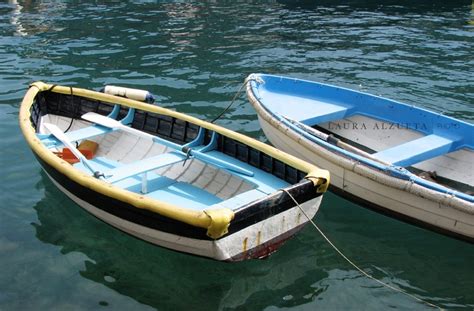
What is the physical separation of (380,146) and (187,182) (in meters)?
3.60

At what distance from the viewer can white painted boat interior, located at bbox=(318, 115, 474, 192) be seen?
336 inches

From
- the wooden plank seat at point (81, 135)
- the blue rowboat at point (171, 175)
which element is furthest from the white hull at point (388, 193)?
the wooden plank seat at point (81, 135)

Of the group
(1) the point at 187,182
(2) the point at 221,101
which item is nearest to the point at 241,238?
(1) the point at 187,182

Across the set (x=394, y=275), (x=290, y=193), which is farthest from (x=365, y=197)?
(x=290, y=193)

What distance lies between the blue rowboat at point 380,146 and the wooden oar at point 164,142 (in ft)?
4.35

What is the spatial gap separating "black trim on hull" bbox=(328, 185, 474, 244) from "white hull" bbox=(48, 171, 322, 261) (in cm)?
156

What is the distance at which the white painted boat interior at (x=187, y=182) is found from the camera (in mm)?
7637

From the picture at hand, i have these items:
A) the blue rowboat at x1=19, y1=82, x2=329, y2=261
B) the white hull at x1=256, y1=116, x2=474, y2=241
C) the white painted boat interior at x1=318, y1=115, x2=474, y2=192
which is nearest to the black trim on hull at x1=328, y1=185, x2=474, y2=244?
the white hull at x1=256, y1=116, x2=474, y2=241

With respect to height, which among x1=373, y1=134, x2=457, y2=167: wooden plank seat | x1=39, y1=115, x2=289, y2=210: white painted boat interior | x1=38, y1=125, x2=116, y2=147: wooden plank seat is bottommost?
x1=39, y1=115, x2=289, y2=210: white painted boat interior

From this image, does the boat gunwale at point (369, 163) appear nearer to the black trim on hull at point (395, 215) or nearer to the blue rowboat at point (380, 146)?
the blue rowboat at point (380, 146)

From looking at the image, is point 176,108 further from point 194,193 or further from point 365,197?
point 365,197

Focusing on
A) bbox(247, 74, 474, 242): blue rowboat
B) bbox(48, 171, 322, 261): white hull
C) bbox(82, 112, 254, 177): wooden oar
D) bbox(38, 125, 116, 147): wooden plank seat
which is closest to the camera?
bbox(48, 171, 322, 261): white hull

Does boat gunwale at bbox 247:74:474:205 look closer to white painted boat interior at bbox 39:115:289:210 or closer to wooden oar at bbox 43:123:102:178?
white painted boat interior at bbox 39:115:289:210

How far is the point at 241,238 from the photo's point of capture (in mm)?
6230
